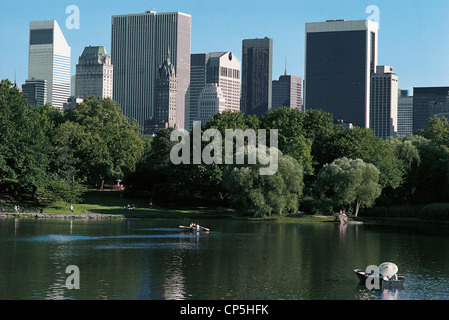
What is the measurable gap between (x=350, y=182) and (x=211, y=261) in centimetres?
5021

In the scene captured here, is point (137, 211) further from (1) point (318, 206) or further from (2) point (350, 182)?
(2) point (350, 182)

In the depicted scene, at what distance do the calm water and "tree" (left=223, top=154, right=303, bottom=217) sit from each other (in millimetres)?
11834

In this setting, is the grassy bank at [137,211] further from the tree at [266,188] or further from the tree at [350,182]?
the tree at [350,182]

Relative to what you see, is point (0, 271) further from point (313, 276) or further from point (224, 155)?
point (224, 155)

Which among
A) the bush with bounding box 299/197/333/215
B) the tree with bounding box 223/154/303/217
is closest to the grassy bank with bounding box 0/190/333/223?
the bush with bounding box 299/197/333/215

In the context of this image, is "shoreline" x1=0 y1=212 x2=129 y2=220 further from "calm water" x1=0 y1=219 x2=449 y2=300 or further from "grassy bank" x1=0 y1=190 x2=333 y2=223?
"calm water" x1=0 y1=219 x2=449 y2=300

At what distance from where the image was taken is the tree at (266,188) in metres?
92.1

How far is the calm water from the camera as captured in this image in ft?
128

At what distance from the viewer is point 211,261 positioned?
50875mm

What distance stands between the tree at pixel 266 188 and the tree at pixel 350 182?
18.6 ft

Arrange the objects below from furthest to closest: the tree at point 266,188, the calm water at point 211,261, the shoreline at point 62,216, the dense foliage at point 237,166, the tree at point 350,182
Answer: the tree at point 350,182 < the dense foliage at point 237,166 < the tree at point 266,188 < the shoreline at point 62,216 < the calm water at point 211,261

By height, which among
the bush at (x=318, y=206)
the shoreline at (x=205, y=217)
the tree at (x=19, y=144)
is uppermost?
the tree at (x=19, y=144)

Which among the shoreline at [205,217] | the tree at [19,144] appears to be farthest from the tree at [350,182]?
the tree at [19,144]

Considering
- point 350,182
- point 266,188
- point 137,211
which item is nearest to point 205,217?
point 137,211
